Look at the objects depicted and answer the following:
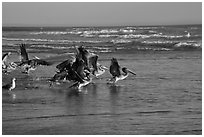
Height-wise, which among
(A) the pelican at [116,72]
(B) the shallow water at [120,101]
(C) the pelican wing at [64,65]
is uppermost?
(C) the pelican wing at [64,65]

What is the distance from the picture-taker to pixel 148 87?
4.11 meters

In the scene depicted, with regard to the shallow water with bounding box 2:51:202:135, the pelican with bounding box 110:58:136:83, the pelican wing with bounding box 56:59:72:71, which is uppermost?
the pelican wing with bounding box 56:59:72:71

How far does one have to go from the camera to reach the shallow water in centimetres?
359

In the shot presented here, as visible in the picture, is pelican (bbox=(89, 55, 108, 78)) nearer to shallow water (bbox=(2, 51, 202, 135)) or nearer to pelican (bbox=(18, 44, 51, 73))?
shallow water (bbox=(2, 51, 202, 135))

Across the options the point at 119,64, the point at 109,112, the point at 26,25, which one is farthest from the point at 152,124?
the point at 26,25

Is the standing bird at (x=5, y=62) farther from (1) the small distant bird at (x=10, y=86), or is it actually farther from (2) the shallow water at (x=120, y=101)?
(1) the small distant bird at (x=10, y=86)

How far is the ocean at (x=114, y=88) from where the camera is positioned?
11.9ft

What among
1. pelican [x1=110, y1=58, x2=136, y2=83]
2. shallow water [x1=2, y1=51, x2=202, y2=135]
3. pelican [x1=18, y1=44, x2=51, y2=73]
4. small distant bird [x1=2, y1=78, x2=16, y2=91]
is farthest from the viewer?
pelican [x1=18, y1=44, x2=51, y2=73]

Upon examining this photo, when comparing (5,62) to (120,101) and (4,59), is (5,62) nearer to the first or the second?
(4,59)

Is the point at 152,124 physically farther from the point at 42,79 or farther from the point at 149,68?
the point at 42,79

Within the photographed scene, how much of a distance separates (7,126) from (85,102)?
0.70 m

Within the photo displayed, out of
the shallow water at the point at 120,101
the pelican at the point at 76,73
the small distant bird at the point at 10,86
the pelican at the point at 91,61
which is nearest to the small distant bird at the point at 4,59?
the shallow water at the point at 120,101

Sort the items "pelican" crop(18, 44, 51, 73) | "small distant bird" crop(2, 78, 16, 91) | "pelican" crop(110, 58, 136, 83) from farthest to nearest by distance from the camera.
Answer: "pelican" crop(18, 44, 51, 73) → "pelican" crop(110, 58, 136, 83) → "small distant bird" crop(2, 78, 16, 91)

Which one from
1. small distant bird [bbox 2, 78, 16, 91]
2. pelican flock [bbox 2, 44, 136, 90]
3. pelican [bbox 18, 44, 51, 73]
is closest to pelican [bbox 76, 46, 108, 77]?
pelican flock [bbox 2, 44, 136, 90]
